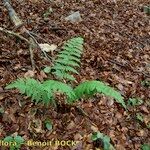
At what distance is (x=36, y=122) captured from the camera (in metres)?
3.85

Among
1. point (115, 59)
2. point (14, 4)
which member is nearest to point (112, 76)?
point (115, 59)

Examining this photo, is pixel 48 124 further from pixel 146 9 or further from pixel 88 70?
pixel 146 9

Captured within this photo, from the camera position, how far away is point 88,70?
5.20 metres

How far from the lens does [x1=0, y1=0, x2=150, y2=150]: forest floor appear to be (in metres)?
3.86

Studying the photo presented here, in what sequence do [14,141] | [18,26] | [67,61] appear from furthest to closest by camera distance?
[18,26] < [67,61] < [14,141]

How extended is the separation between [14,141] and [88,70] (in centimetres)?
214

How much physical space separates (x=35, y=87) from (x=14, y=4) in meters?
3.61

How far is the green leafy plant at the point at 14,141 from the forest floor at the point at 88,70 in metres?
0.08

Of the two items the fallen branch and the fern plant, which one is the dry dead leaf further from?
the fern plant

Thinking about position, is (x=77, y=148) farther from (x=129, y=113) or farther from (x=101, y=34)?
(x=101, y=34)

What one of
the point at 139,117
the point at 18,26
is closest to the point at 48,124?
the point at 139,117

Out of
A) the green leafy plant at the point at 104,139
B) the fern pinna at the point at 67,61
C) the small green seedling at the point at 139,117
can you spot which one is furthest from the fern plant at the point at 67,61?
the small green seedling at the point at 139,117

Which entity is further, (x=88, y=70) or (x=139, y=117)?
(x=88, y=70)

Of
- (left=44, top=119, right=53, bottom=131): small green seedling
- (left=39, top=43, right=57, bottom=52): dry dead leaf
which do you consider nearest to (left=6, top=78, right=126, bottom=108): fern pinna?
(left=44, top=119, right=53, bottom=131): small green seedling
